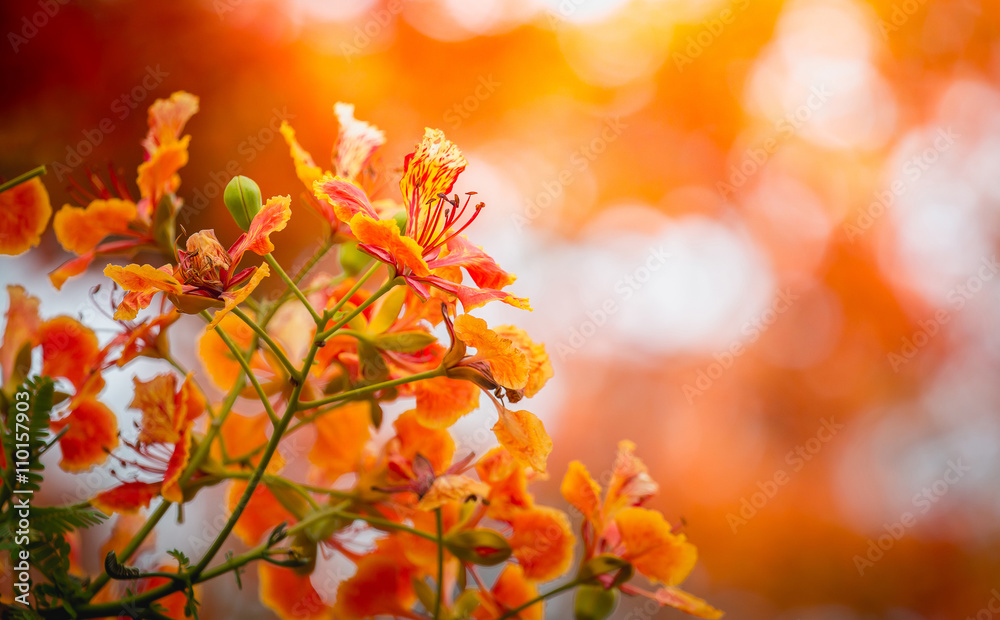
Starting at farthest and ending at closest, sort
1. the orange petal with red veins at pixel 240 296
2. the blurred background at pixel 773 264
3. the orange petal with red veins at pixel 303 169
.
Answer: the blurred background at pixel 773 264, the orange petal with red veins at pixel 303 169, the orange petal with red veins at pixel 240 296

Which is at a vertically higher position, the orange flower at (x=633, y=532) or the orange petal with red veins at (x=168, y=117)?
the orange petal with red veins at (x=168, y=117)

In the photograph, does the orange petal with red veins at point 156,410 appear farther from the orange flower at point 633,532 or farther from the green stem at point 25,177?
the orange flower at point 633,532

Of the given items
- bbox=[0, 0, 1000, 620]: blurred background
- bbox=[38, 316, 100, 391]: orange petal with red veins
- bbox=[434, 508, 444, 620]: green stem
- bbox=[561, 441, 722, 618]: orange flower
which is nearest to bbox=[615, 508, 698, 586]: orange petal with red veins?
bbox=[561, 441, 722, 618]: orange flower

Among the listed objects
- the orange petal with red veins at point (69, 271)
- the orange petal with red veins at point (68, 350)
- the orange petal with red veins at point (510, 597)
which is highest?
the orange petal with red veins at point (69, 271)

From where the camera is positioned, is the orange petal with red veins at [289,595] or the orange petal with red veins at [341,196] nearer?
the orange petal with red veins at [341,196]

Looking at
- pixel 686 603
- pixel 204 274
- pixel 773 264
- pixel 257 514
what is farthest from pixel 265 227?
pixel 773 264

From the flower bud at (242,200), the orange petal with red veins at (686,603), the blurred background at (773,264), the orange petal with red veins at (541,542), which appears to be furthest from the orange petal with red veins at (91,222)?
the blurred background at (773,264)

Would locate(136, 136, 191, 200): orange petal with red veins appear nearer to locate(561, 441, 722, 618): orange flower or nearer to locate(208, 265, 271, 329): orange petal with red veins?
locate(208, 265, 271, 329): orange petal with red veins

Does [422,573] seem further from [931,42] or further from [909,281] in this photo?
[931,42]
